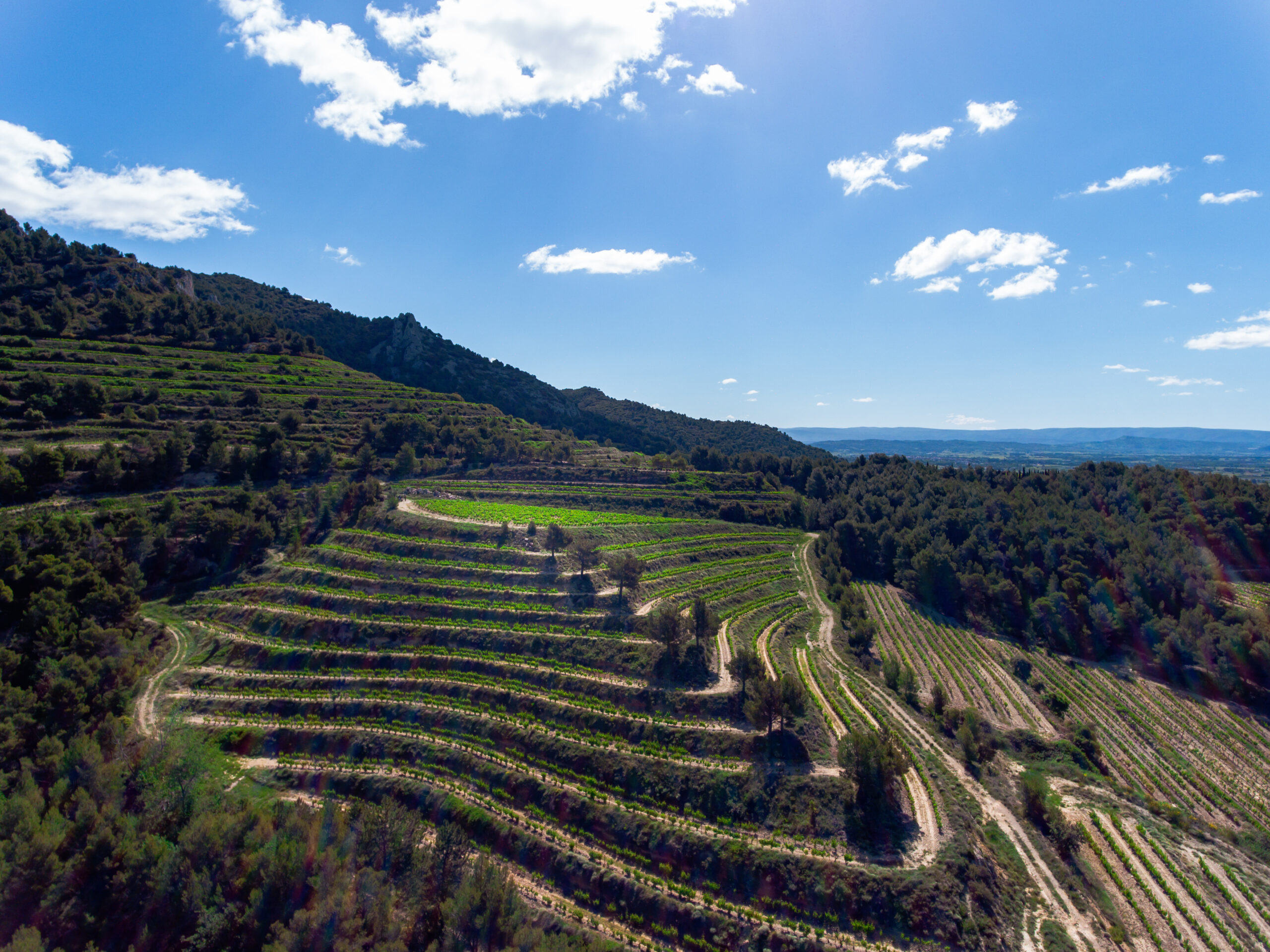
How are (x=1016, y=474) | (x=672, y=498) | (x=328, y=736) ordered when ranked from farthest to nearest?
1. (x=1016, y=474)
2. (x=672, y=498)
3. (x=328, y=736)

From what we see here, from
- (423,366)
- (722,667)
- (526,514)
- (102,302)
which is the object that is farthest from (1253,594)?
(102,302)

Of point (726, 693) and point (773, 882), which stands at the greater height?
point (726, 693)

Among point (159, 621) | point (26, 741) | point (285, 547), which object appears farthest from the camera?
point (285, 547)

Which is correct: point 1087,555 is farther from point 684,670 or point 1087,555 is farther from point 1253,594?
point 684,670

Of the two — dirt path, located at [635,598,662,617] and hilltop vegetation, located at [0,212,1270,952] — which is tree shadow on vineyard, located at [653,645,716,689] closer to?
hilltop vegetation, located at [0,212,1270,952]

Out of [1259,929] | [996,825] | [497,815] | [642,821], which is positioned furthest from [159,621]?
[1259,929]

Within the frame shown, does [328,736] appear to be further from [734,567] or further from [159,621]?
[734,567]

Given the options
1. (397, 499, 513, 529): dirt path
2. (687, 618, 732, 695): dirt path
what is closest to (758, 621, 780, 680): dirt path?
(687, 618, 732, 695): dirt path
